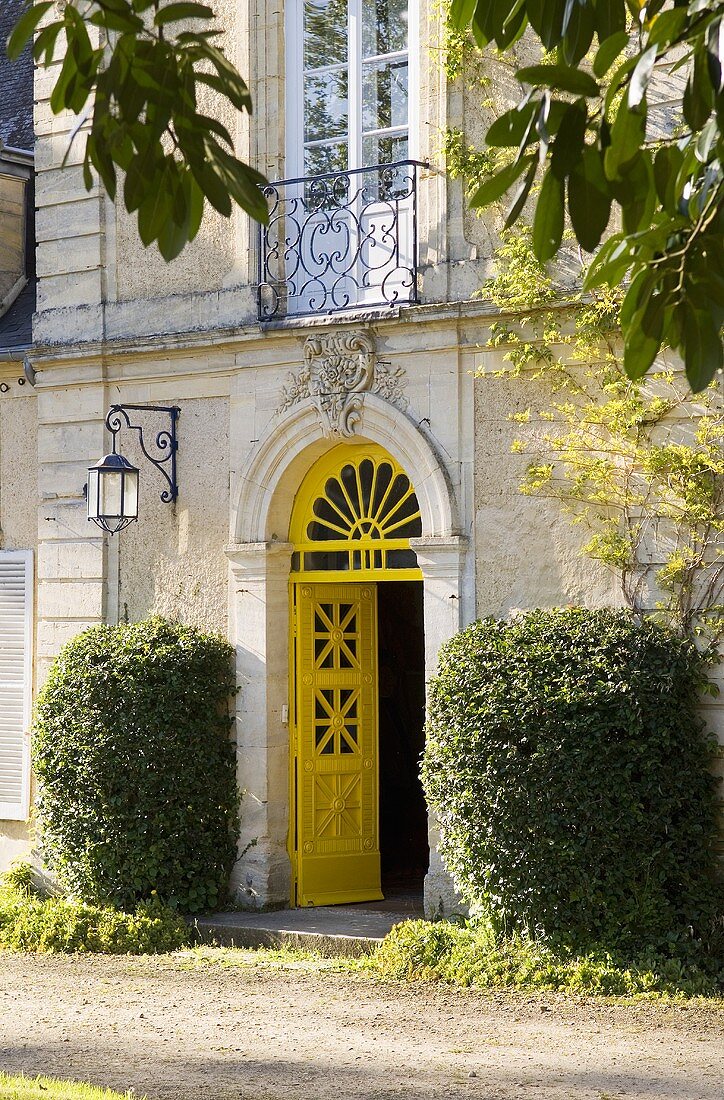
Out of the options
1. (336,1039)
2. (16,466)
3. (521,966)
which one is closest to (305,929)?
(521,966)

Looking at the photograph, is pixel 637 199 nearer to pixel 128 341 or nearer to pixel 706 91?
pixel 706 91

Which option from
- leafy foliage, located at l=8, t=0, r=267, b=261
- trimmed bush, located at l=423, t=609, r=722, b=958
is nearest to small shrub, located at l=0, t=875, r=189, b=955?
trimmed bush, located at l=423, t=609, r=722, b=958

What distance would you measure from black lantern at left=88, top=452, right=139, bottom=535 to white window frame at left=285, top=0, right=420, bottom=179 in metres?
2.15

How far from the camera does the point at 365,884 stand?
34.5ft

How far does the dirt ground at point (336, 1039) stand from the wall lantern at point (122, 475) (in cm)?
303

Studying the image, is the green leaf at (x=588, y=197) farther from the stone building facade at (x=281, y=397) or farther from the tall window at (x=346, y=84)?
the tall window at (x=346, y=84)

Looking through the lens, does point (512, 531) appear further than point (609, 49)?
Yes

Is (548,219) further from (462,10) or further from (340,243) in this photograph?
(340,243)

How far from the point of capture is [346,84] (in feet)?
32.7

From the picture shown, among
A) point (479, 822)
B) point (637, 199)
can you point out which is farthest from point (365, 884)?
point (637, 199)

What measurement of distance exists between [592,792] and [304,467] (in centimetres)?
321

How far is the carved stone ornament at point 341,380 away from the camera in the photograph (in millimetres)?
9539

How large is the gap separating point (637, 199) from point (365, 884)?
7.85 meters

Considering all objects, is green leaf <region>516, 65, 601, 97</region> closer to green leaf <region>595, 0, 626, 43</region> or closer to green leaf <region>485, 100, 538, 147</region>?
green leaf <region>485, 100, 538, 147</region>
